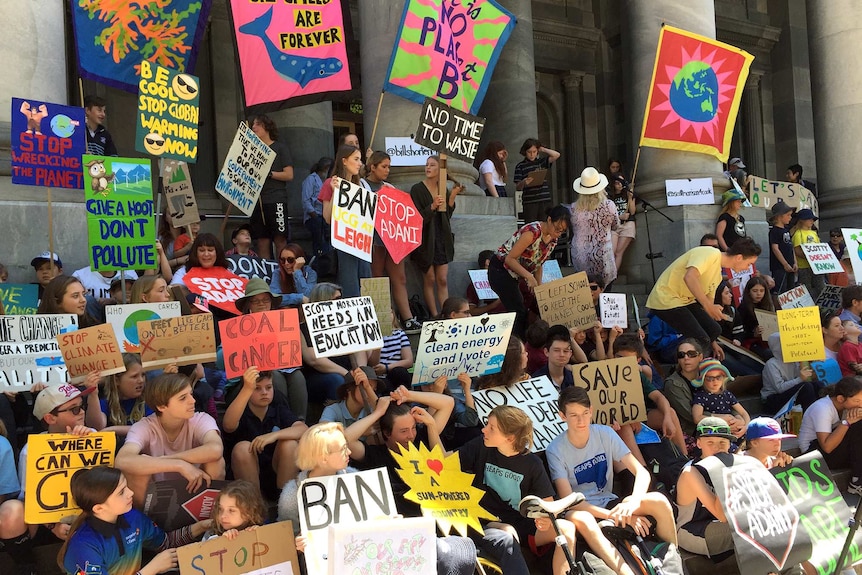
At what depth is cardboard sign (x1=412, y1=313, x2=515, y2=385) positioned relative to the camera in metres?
6.35

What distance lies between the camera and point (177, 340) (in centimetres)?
582

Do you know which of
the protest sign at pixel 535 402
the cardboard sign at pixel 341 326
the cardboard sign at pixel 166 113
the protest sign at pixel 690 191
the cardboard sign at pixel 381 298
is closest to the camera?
the cardboard sign at pixel 341 326

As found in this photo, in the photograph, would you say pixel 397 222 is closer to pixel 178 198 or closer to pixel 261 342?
pixel 178 198

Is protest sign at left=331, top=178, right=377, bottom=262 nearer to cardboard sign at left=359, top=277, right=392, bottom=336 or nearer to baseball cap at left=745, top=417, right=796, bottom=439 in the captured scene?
A: cardboard sign at left=359, top=277, right=392, bottom=336

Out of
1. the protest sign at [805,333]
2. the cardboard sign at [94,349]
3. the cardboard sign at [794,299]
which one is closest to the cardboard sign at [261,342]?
the cardboard sign at [94,349]

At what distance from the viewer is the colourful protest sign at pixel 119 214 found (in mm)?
6930

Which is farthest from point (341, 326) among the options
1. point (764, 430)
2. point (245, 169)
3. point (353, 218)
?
point (245, 169)

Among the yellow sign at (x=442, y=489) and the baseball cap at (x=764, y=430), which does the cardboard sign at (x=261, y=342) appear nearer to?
the yellow sign at (x=442, y=489)

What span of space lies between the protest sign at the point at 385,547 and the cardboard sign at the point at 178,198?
4.83 meters

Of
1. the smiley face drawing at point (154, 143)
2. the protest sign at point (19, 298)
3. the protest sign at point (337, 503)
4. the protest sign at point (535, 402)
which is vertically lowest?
the protest sign at point (337, 503)

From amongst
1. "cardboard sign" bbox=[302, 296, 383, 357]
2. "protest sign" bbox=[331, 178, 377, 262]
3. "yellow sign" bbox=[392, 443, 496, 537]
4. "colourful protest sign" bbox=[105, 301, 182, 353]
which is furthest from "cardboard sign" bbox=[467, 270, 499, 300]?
"yellow sign" bbox=[392, 443, 496, 537]

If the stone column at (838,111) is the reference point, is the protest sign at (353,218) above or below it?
below

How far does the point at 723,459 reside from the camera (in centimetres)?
546

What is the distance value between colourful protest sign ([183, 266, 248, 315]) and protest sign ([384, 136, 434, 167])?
2.65 meters
